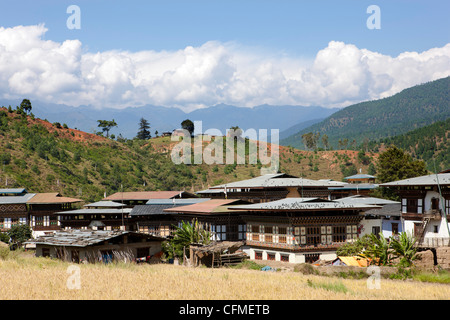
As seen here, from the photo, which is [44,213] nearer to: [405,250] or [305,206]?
[305,206]

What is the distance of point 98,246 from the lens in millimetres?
41188

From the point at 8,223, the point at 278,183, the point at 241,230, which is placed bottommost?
the point at 8,223

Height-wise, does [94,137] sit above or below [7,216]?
above

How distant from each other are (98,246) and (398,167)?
57.8 meters

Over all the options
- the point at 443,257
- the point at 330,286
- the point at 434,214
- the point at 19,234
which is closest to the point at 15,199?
the point at 19,234

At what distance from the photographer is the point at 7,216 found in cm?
7275

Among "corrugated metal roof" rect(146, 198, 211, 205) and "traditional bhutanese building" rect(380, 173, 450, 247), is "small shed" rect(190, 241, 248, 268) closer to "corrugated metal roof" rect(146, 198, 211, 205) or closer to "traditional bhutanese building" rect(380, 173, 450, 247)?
"traditional bhutanese building" rect(380, 173, 450, 247)

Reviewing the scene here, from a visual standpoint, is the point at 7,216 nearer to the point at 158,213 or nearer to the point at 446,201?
the point at 158,213

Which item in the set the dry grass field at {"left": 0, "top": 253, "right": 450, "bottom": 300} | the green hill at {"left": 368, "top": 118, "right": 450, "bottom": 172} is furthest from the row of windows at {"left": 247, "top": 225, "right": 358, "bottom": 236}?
the green hill at {"left": 368, "top": 118, "right": 450, "bottom": 172}

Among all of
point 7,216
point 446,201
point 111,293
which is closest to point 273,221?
point 446,201

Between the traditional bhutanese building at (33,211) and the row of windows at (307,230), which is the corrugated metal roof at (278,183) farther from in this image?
the traditional bhutanese building at (33,211)

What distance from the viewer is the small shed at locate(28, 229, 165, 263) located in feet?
134
